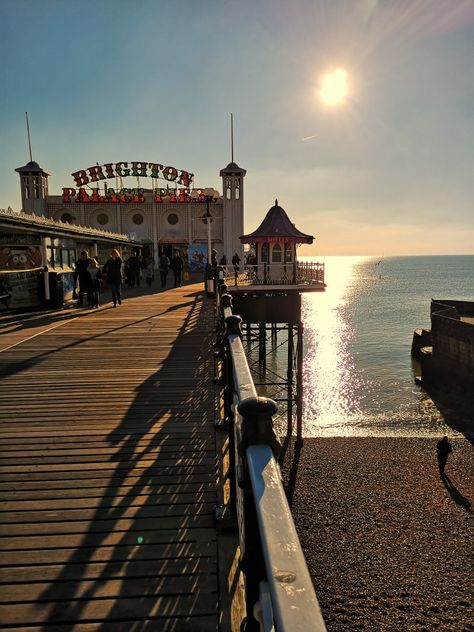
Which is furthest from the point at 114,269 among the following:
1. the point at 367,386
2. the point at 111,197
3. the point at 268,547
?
the point at 111,197

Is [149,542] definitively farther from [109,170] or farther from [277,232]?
[109,170]

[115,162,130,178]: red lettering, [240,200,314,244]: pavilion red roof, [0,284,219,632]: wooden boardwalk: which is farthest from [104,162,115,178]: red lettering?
[0,284,219,632]: wooden boardwalk

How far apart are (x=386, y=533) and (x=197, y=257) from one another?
31108 millimetres

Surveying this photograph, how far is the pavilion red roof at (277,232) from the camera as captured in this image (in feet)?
80.8

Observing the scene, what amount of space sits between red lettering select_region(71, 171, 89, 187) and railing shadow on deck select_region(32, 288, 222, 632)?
43779mm

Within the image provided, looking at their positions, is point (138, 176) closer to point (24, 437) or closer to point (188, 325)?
point (188, 325)

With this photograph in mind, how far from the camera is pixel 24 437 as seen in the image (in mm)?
4852

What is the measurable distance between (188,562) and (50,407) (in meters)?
3.60

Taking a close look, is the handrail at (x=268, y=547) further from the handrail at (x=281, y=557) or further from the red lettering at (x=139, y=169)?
the red lettering at (x=139, y=169)

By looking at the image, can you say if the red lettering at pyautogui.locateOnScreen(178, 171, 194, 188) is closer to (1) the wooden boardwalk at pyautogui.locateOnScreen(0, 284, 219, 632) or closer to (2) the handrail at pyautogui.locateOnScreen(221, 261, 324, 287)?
(2) the handrail at pyautogui.locateOnScreen(221, 261, 324, 287)

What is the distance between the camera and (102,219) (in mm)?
41531

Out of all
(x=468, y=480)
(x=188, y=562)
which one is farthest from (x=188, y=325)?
(x=468, y=480)

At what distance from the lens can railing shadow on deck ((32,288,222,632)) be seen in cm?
261

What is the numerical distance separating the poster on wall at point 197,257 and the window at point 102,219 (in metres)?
9.06
